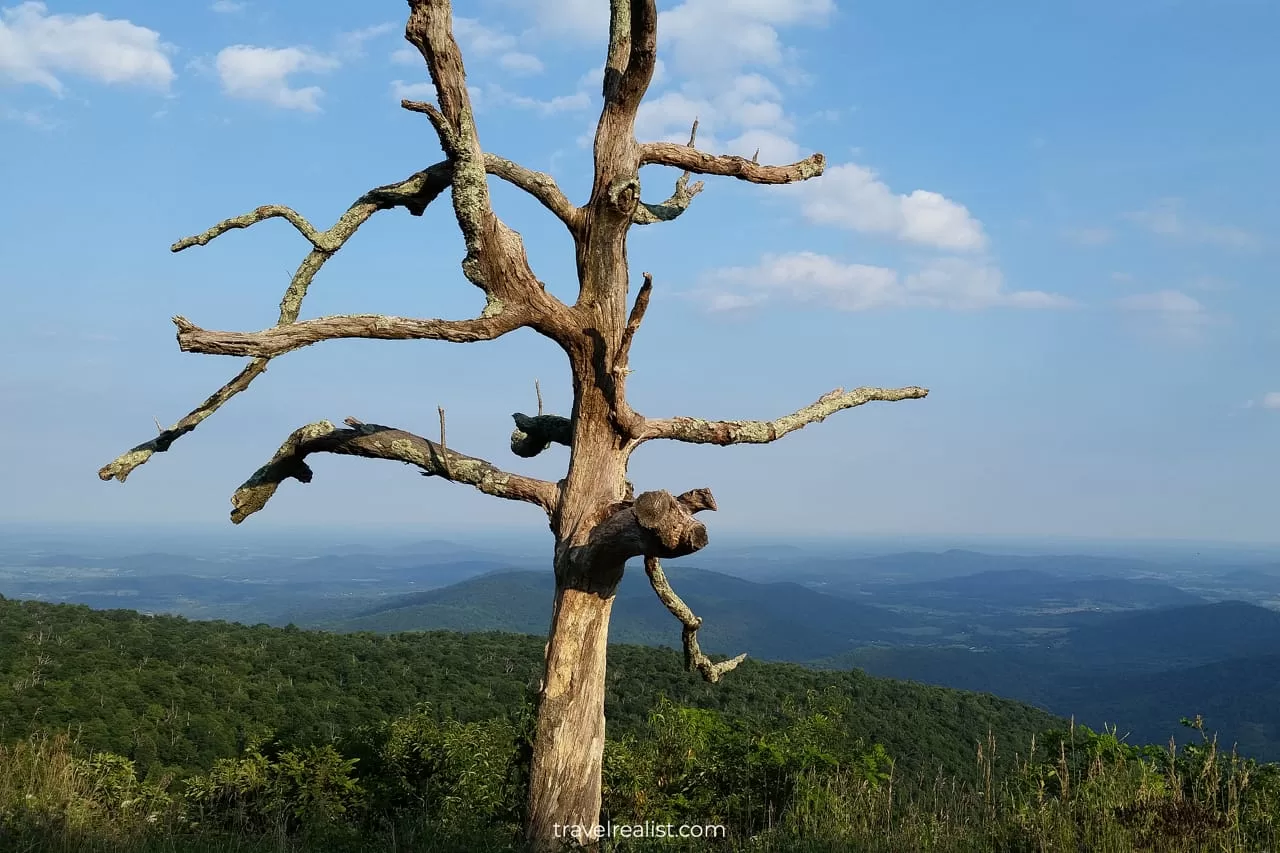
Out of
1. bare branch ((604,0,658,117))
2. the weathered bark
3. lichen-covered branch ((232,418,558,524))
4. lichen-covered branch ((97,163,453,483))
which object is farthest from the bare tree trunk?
bare branch ((604,0,658,117))

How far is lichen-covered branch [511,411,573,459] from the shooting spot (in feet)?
25.9

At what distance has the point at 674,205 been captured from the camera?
8.36 m

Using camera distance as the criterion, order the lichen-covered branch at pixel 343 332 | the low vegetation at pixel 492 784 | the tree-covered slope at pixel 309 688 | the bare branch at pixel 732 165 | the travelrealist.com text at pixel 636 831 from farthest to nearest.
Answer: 1. the tree-covered slope at pixel 309 688
2. the bare branch at pixel 732 165
3. the low vegetation at pixel 492 784
4. the travelrealist.com text at pixel 636 831
5. the lichen-covered branch at pixel 343 332

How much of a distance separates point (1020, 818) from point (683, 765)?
5.00m

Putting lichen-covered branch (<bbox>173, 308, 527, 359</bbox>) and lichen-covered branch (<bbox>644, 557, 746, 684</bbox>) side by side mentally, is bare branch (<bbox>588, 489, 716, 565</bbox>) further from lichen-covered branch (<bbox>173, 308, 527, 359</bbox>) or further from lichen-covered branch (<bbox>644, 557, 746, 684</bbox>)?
lichen-covered branch (<bbox>173, 308, 527, 359</bbox>)

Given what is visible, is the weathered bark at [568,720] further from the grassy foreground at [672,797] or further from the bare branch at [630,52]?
the bare branch at [630,52]

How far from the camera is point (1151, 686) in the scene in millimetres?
169250

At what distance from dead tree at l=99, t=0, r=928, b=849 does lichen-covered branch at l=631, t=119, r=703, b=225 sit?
576 mm

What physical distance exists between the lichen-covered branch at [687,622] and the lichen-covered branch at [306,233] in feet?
12.9

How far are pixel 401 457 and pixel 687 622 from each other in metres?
3.06

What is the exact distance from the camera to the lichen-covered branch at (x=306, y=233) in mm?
6770

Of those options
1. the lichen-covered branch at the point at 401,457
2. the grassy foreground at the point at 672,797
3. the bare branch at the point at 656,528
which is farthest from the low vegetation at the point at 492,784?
the bare branch at the point at 656,528

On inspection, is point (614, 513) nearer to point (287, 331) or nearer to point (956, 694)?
point (287, 331)

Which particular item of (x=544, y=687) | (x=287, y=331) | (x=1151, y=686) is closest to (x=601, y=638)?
(x=544, y=687)
